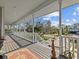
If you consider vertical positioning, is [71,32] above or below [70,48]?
above

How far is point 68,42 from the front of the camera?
351cm

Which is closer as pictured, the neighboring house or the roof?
the neighboring house

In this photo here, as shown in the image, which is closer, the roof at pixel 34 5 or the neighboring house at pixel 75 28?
the neighboring house at pixel 75 28

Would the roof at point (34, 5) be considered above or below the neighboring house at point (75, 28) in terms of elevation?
above

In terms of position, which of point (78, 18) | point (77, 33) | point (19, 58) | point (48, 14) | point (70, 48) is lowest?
point (19, 58)

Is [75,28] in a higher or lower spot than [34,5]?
lower

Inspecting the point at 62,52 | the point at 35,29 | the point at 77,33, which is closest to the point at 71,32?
the point at 77,33

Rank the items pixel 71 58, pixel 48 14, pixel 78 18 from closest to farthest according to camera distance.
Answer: pixel 71 58 → pixel 78 18 → pixel 48 14

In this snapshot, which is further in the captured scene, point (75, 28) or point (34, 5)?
point (34, 5)

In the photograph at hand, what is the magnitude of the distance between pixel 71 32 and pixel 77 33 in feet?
1.11

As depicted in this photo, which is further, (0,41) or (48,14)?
(48,14)

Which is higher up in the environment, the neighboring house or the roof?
the roof

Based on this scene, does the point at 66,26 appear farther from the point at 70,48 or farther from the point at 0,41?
the point at 0,41

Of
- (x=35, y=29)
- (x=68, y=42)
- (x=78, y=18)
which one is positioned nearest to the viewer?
(x=68, y=42)
